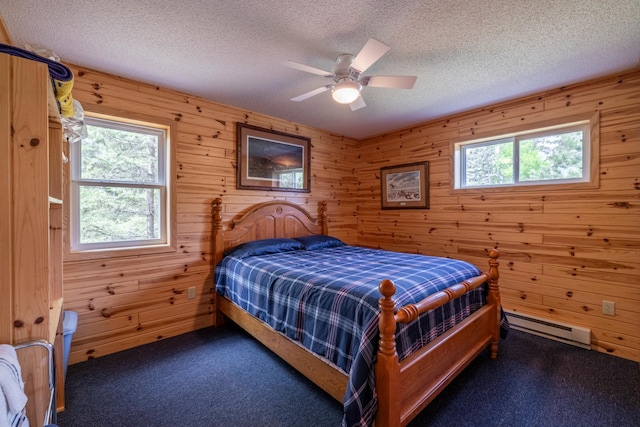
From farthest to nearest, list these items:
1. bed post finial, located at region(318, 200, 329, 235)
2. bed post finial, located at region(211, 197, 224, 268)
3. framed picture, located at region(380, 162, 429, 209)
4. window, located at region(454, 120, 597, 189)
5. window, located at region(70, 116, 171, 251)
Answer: bed post finial, located at region(318, 200, 329, 235) < framed picture, located at region(380, 162, 429, 209) < bed post finial, located at region(211, 197, 224, 268) < window, located at region(454, 120, 597, 189) < window, located at region(70, 116, 171, 251)

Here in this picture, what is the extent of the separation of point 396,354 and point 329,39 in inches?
78.3

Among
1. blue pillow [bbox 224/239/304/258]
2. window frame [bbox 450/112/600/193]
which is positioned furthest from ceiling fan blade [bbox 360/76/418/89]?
blue pillow [bbox 224/239/304/258]

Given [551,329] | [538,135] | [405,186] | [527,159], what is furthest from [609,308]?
[405,186]

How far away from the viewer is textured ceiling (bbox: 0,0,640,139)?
1.64 metres

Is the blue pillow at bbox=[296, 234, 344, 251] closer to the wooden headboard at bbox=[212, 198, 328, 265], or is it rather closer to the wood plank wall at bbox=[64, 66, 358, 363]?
the wooden headboard at bbox=[212, 198, 328, 265]

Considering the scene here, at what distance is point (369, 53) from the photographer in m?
1.74

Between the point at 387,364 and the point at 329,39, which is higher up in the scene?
the point at 329,39

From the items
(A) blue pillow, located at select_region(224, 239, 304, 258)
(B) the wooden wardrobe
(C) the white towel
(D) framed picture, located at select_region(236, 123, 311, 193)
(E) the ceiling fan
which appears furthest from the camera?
(D) framed picture, located at select_region(236, 123, 311, 193)

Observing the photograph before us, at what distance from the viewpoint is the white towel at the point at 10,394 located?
0.79 m

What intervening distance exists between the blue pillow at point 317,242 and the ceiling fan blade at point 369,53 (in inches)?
81.2

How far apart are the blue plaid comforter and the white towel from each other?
1239 mm

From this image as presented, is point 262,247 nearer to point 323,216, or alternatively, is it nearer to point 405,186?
point 323,216

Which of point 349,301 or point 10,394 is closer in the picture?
point 10,394

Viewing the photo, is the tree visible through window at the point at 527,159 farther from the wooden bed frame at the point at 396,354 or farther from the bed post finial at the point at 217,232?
the bed post finial at the point at 217,232
